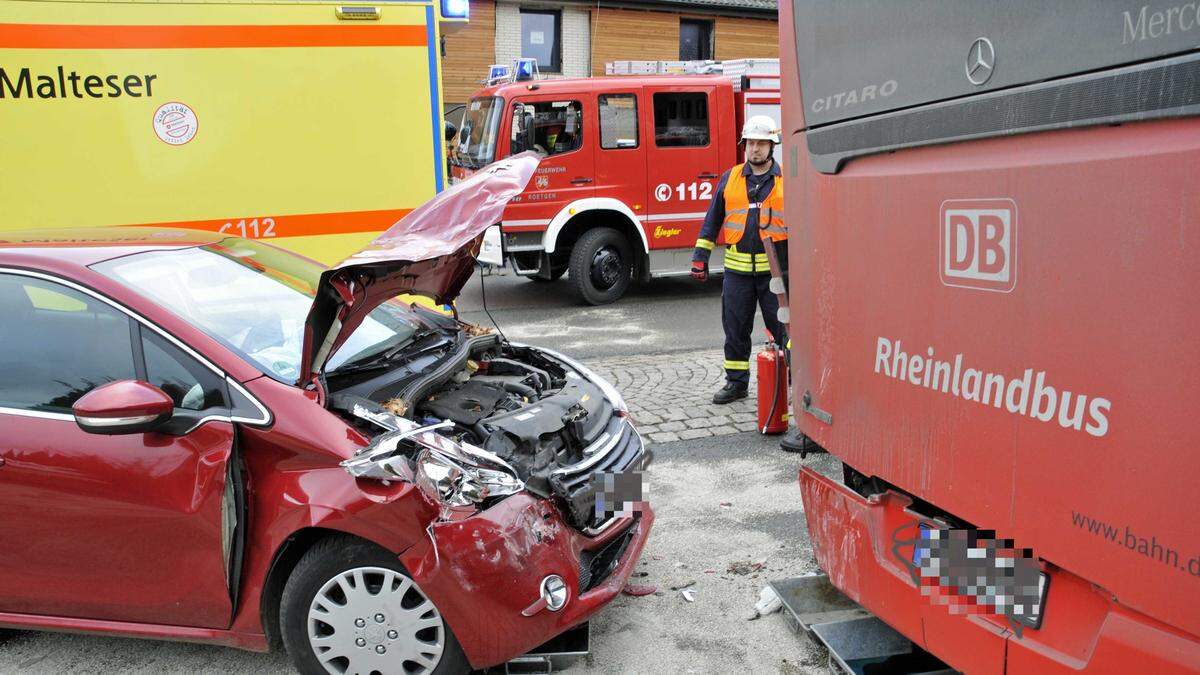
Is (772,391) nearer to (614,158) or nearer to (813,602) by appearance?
(813,602)

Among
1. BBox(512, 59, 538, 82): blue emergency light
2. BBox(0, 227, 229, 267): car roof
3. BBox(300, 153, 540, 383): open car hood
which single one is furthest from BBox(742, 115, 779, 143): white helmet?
BBox(512, 59, 538, 82): blue emergency light

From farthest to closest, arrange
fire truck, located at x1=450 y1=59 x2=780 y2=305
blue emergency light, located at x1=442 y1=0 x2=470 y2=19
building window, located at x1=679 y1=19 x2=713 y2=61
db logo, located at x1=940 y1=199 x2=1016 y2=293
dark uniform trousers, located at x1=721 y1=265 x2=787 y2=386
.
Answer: building window, located at x1=679 y1=19 x2=713 y2=61, fire truck, located at x1=450 y1=59 x2=780 y2=305, blue emergency light, located at x1=442 y1=0 x2=470 y2=19, dark uniform trousers, located at x1=721 y1=265 x2=787 y2=386, db logo, located at x1=940 y1=199 x2=1016 y2=293

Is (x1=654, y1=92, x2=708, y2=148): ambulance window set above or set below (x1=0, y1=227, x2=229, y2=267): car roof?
above

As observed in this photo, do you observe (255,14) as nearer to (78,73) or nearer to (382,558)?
(78,73)

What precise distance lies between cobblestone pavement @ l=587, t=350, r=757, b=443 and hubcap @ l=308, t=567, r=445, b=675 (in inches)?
118

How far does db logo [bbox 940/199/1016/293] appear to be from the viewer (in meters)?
2.32

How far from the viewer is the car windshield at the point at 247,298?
11.1ft

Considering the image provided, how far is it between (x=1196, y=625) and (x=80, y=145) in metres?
6.93

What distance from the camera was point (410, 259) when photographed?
322 centimetres

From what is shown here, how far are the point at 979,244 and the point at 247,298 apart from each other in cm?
269

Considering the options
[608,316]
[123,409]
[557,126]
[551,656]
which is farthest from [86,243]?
[557,126]

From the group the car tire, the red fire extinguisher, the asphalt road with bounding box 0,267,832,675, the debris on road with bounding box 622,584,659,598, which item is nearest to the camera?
the car tire

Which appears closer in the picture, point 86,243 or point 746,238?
point 86,243

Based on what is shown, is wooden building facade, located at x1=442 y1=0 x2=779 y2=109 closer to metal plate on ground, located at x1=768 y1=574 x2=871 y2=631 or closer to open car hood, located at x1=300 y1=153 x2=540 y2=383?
open car hood, located at x1=300 y1=153 x2=540 y2=383
